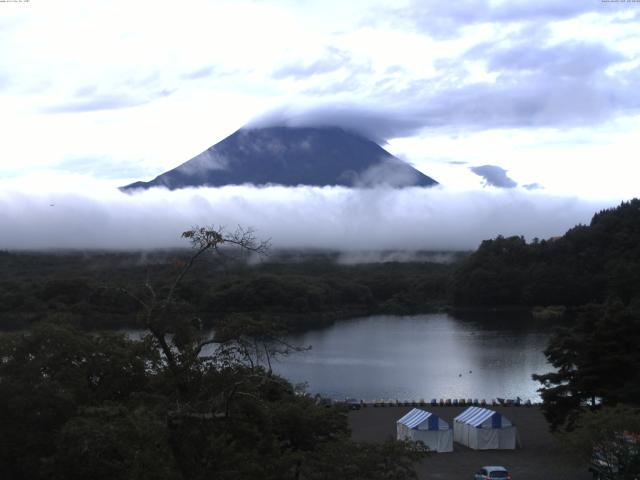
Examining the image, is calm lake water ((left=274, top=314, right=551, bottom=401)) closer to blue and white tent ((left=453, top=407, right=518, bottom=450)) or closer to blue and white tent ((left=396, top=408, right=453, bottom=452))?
blue and white tent ((left=453, top=407, right=518, bottom=450))

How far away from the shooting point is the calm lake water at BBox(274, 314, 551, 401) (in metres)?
26.6

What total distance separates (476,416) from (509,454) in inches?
44.8

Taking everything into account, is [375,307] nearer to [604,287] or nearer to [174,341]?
[604,287]

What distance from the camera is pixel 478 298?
56375mm

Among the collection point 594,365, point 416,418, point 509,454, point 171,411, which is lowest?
point 509,454

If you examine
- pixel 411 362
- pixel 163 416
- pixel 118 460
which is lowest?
pixel 411 362

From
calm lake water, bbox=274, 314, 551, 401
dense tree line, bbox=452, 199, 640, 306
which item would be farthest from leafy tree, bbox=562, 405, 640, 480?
dense tree line, bbox=452, 199, 640, 306

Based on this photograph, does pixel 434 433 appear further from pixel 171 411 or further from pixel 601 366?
pixel 171 411

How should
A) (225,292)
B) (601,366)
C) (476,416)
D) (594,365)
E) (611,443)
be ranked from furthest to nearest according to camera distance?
(225,292) < (476,416) < (594,365) < (601,366) < (611,443)

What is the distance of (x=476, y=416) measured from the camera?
1680 centimetres

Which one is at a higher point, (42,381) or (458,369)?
(42,381)

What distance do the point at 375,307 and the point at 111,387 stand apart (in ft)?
149

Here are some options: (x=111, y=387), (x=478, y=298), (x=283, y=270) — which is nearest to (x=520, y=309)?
(x=478, y=298)

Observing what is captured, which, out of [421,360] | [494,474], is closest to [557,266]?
[421,360]
